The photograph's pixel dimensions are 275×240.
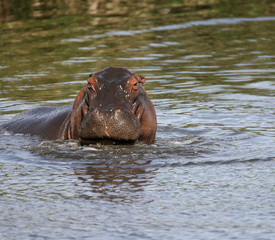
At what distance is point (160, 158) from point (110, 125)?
58 cm

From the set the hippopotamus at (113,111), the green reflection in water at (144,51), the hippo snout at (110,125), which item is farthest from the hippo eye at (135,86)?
the green reflection in water at (144,51)

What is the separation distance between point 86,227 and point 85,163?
1.86 meters

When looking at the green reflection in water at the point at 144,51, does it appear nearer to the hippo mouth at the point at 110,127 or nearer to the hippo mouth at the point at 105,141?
the hippo mouth at the point at 105,141

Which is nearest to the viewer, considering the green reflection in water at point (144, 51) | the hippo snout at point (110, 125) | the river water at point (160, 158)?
the river water at point (160, 158)

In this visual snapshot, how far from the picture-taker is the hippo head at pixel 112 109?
6.61m

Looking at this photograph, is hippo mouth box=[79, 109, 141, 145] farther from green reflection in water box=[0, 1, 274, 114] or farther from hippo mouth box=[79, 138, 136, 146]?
green reflection in water box=[0, 1, 274, 114]

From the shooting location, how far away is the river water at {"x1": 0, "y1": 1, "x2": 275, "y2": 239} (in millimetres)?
4750

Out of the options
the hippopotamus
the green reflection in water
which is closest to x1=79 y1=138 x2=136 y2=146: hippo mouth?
the hippopotamus

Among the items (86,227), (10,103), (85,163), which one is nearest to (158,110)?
(10,103)

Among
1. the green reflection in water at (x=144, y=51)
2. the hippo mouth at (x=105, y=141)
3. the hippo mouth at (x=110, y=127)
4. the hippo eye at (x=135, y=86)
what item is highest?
the hippo eye at (x=135, y=86)

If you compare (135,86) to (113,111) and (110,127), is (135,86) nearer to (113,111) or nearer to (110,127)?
(113,111)

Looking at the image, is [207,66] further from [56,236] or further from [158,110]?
[56,236]

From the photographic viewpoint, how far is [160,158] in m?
6.62

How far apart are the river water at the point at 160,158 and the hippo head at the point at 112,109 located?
21 cm
